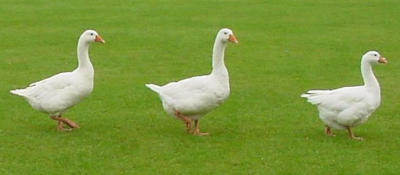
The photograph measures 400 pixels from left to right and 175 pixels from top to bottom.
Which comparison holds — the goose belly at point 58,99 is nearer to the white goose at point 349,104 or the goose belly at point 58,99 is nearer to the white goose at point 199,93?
the white goose at point 199,93

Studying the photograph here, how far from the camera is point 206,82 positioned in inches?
392

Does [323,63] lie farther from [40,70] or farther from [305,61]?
[40,70]

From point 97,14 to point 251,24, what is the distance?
16.0ft

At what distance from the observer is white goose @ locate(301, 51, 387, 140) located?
9.56m

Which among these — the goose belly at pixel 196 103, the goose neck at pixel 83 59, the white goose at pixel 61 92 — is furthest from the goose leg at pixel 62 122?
the goose belly at pixel 196 103

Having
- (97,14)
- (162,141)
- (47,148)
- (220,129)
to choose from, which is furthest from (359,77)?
(97,14)

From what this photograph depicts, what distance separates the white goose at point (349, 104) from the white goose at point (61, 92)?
3.05 m

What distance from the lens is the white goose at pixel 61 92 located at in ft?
33.0

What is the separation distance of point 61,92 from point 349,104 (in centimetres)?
380

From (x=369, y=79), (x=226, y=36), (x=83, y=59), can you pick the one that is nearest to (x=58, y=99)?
(x=83, y=59)

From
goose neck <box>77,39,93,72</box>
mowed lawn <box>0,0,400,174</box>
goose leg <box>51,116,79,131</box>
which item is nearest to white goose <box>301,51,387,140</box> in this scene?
mowed lawn <box>0,0,400,174</box>

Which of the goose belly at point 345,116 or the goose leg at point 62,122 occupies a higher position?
the goose belly at point 345,116

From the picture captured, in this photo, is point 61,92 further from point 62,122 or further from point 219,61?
point 219,61

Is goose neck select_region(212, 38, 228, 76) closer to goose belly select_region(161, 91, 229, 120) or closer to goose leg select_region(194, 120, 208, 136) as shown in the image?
goose belly select_region(161, 91, 229, 120)
